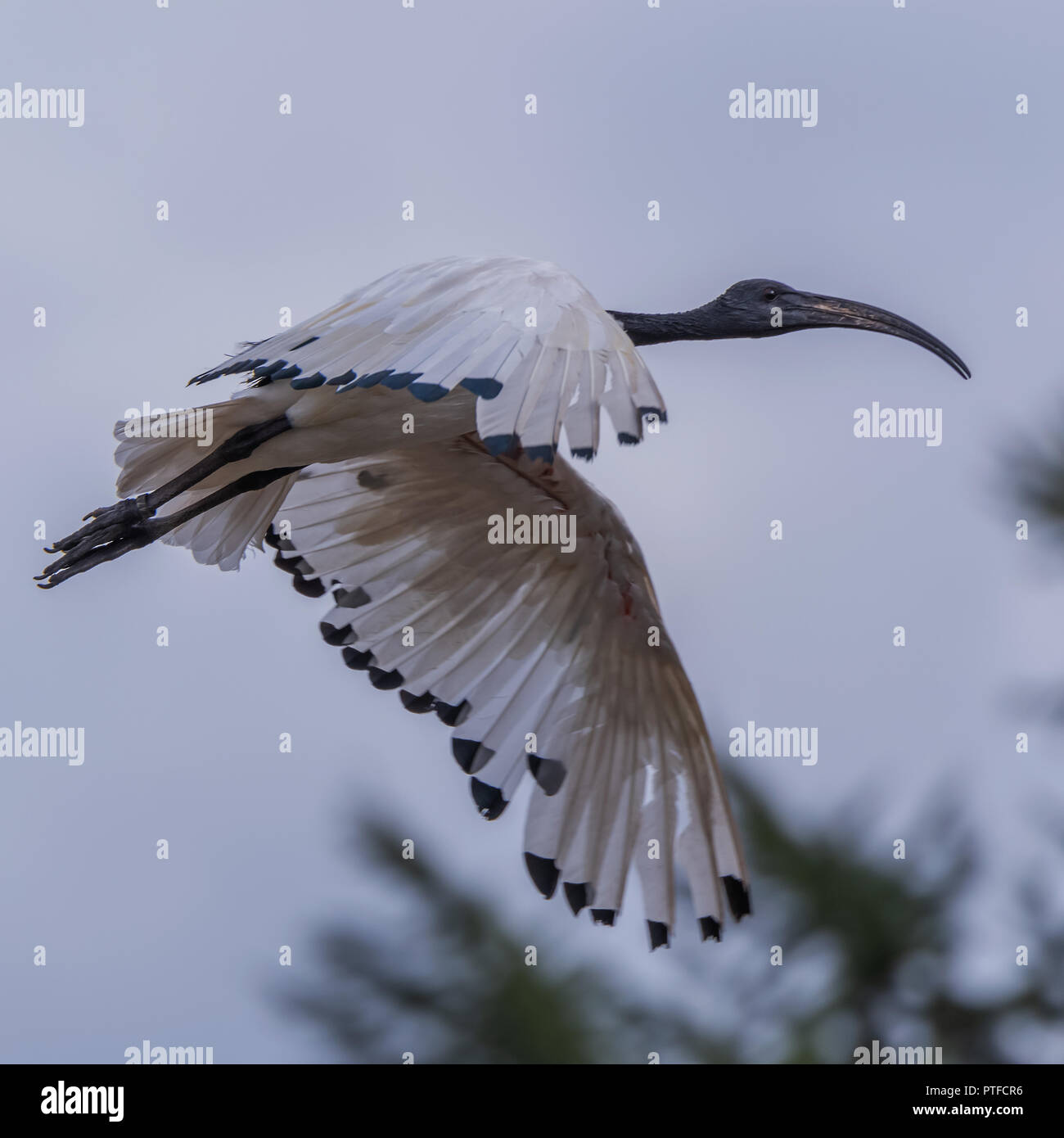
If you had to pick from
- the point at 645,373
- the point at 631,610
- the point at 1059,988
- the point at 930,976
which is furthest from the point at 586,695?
the point at 645,373

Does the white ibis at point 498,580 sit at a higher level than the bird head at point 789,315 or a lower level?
lower

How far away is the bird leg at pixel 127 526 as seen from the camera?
4.19 m

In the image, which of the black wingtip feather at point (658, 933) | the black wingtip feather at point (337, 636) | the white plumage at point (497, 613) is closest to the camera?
the white plumage at point (497, 613)

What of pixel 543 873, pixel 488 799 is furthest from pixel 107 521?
pixel 543 873

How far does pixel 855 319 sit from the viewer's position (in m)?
5.19

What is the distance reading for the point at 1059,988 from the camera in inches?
194

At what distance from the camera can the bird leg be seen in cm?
419

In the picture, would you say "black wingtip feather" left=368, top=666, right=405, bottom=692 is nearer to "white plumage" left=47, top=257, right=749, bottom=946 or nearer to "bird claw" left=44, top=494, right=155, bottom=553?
"white plumage" left=47, top=257, right=749, bottom=946

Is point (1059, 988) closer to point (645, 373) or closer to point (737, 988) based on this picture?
point (737, 988)

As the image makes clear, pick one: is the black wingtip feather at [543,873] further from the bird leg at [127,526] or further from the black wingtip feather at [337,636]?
the bird leg at [127,526]

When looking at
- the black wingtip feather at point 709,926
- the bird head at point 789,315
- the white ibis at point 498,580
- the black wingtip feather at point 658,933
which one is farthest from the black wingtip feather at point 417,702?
the bird head at point 789,315
